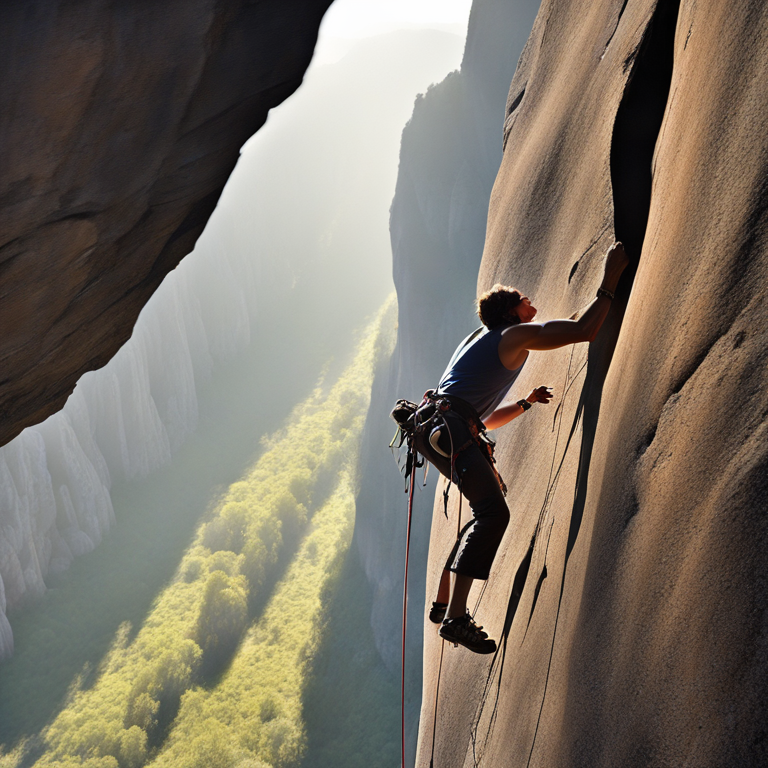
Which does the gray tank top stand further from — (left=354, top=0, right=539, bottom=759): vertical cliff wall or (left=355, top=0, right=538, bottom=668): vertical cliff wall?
(left=355, top=0, right=538, bottom=668): vertical cliff wall

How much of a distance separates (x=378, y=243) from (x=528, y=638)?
90546mm

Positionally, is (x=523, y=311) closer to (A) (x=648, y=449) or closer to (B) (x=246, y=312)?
(A) (x=648, y=449)

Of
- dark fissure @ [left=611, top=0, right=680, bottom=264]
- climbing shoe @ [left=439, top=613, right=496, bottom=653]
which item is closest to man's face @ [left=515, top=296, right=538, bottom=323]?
dark fissure @ [left=611, top=0, right=680, bottom=264]

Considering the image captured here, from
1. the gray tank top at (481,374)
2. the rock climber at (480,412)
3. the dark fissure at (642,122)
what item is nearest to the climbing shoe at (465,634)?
the rock climber at (480,412)

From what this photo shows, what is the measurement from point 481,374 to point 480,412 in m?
0.27

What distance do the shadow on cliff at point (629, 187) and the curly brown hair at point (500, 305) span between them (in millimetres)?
555

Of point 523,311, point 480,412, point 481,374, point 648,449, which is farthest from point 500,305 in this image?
point 648,449

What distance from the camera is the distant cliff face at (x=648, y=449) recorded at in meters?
2.16

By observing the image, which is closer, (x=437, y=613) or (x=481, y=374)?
(x=481, y=374)

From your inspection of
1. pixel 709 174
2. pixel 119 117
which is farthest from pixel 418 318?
pixel 709 174

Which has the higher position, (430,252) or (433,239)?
(433,239)

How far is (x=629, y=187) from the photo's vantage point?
4059mm

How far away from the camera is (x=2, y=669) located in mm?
34344

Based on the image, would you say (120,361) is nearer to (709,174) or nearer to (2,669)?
(2,669)
